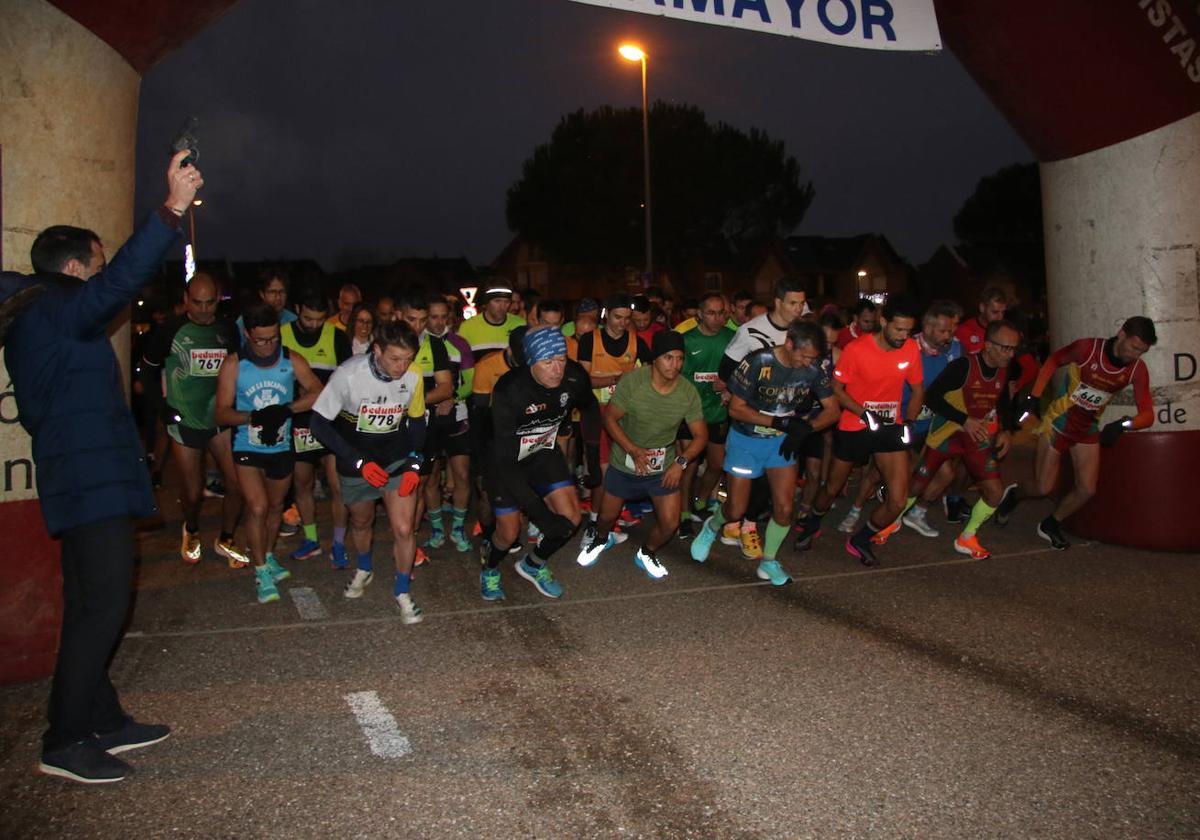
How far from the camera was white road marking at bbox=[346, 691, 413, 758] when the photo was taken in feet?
Result: 13.9

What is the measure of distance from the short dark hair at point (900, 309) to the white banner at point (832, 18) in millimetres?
2063

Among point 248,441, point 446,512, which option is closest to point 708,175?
point 446,512

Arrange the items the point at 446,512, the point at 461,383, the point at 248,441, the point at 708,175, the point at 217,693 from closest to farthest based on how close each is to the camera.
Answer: the point at 217,693 → the point at 248,441 → the point at 461,383 → the point at 446,512 → the point at 708,175

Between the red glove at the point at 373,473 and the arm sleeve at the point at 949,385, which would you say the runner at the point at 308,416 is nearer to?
the red glove at the point at 373,473

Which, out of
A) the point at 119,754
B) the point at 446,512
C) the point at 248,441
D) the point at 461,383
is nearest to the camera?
the point at 119,754

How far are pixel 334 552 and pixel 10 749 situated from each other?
3.52 m

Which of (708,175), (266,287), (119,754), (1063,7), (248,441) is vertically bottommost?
(119,754)

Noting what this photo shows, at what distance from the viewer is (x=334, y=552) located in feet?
25.5

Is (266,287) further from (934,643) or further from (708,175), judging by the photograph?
(708,175)

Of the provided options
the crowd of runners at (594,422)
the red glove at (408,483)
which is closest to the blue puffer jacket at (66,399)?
the crowd of runners at (594,422)

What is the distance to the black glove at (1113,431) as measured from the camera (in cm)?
761

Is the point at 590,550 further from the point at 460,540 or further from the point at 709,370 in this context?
the point at 709,370

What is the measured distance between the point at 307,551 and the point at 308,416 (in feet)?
4.16

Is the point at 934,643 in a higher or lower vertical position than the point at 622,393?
lower
